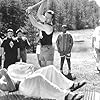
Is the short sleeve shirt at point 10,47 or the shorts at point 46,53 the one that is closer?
the shorts at point 46,53

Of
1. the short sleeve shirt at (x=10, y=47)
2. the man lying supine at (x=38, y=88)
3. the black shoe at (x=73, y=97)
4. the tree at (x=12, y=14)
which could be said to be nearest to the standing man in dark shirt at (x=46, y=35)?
the short sleeve shirt at (x=10, y=47)

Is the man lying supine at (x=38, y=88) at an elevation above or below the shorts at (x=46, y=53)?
below

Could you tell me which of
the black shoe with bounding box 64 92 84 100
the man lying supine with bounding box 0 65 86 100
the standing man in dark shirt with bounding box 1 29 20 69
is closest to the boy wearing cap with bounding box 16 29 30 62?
the standing man in dark shirt with bounding box 1 29 20 69

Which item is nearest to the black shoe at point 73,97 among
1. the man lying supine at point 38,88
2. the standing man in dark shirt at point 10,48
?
the man lying supine at point 38,88

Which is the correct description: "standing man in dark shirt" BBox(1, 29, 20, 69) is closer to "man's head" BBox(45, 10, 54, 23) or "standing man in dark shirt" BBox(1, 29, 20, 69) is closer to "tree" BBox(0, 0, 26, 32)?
"man's head" BBox(45, 10, 54, 23)

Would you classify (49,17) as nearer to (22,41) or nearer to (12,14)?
(22,41)

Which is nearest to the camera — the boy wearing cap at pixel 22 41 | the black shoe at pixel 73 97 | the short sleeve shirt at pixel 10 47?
the black shoe at pixel 73 97

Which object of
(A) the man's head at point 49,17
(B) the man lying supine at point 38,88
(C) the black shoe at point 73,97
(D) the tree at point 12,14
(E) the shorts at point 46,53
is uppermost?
(D) the tree at point 12,14

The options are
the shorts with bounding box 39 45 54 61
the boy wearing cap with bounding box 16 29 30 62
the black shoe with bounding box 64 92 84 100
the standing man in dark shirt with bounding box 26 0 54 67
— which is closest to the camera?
the black shoe with bounding box 64 92 84 100

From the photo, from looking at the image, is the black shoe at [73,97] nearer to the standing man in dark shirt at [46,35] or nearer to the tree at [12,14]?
the standing man in dark shirt at [46,35]

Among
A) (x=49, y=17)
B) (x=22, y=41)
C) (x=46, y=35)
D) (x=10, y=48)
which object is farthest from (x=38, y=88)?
(x=22, y=41)

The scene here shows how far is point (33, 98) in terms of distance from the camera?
3.59 metres

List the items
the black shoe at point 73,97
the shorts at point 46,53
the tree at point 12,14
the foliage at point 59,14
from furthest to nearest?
the foliage at point 59,14 → the tree at point 12,14 → the shorts at point 46,53 → the black shoe at point 73,97

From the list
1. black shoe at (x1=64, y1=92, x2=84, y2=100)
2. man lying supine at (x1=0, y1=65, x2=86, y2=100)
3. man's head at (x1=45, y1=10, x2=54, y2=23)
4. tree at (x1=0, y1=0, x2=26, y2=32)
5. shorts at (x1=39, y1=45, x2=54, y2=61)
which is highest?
tree at (x1=0, y1=0, x2=26, y2=32)
